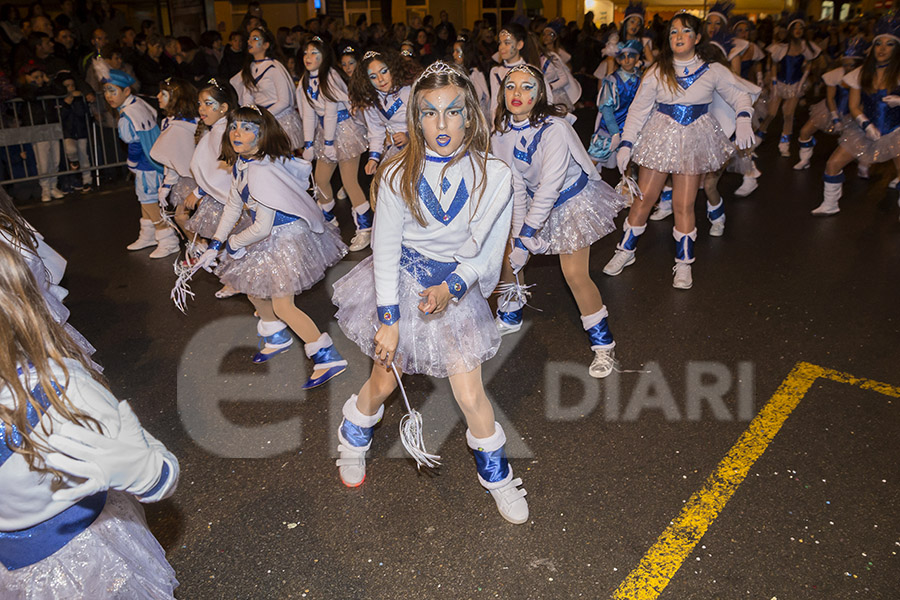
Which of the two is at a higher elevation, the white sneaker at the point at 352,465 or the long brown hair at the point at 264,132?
the long brown hair at the point at 264,132

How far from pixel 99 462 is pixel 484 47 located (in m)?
14.8

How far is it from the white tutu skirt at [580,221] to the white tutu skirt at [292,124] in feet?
14.5

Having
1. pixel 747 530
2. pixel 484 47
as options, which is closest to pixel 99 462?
pixel 747 530

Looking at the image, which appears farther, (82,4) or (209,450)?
(82,4)

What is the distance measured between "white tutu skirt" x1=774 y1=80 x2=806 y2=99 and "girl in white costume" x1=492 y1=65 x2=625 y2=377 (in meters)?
7.75

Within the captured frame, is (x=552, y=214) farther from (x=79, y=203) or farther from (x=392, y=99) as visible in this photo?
(x=79, y=203)

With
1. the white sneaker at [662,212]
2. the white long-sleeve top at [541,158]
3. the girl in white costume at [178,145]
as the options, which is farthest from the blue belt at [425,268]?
the white sneaker at [662,212]

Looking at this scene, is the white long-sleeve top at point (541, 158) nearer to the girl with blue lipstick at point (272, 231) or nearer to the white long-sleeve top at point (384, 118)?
the girl with blue lipstick at point (272, 231)

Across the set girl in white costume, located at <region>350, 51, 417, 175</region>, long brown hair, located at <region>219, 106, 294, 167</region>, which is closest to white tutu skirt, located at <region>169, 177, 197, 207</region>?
girl in white costume, located at <region>350, 51, 417, 175</region>

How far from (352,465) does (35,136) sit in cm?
832

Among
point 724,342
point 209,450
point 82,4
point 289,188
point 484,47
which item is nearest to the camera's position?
point 209,450

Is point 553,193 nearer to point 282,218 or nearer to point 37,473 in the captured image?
point 282,218

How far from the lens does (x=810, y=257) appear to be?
6.49 meters

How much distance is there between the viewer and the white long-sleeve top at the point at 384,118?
6.38m
